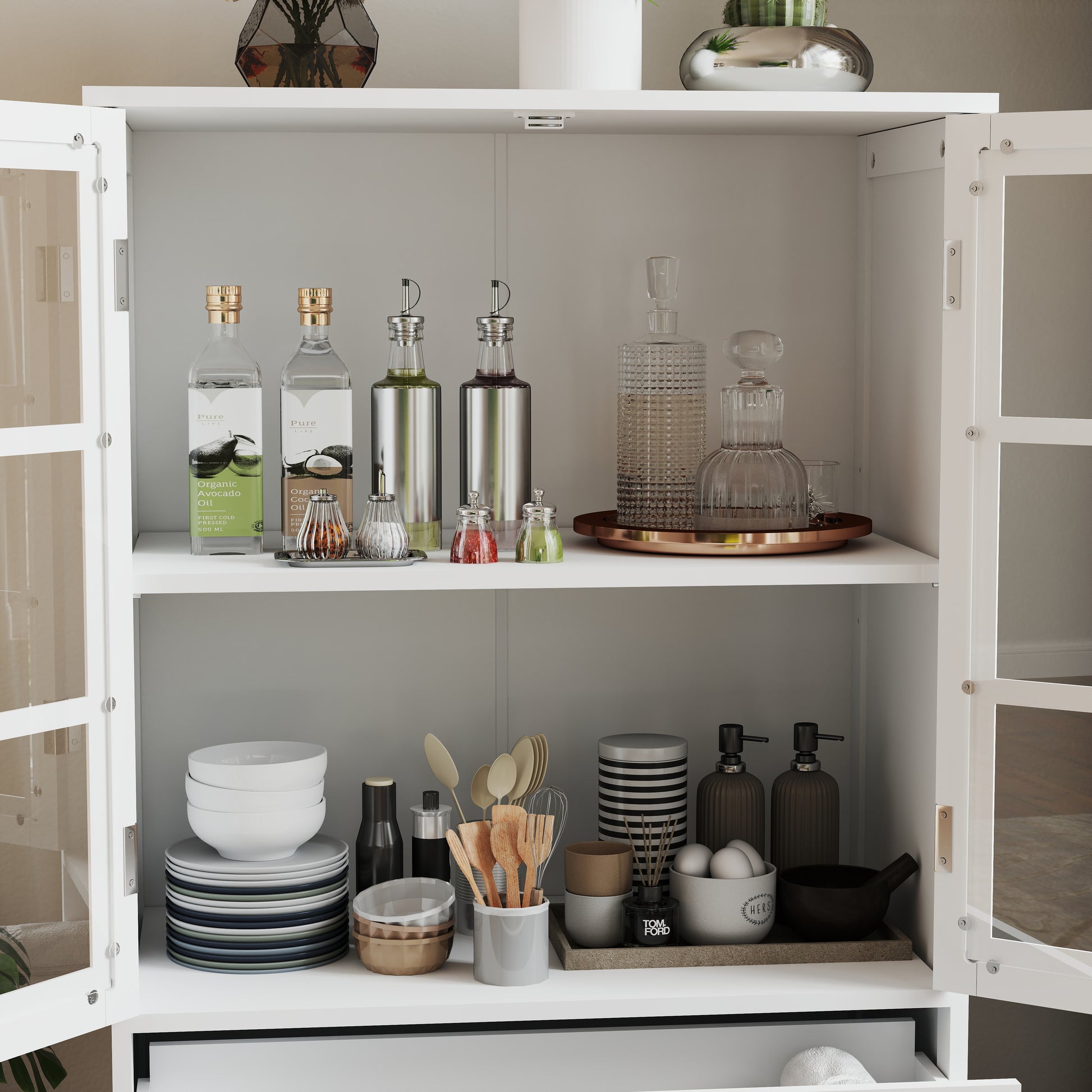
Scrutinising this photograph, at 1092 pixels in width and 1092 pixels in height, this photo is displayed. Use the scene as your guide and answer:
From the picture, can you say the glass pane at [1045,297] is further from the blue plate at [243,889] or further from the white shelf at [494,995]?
the blue plate at [243,889]

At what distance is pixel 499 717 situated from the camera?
1871 mm

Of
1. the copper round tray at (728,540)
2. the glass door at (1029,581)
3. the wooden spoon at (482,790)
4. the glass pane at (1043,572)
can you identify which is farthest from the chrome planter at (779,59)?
the wooden spoon at (482,790)

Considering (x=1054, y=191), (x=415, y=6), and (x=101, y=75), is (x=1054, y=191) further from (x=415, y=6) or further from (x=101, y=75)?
(x=101, y=75)

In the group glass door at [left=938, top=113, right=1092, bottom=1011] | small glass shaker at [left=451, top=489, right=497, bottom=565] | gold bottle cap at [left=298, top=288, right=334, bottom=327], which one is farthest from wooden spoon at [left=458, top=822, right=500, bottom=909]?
gold bottle cap at [left=298, top=288, right=334, bottom=327]

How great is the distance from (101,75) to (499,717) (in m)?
1.02

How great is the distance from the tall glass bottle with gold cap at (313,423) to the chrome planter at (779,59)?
0.52 metres

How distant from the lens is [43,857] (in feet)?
4.51

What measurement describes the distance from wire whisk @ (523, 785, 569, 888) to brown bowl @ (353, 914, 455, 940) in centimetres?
14

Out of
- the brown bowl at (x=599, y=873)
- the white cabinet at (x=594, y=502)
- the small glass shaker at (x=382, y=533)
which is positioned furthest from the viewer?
the brown bowl at (x=599, y=873)

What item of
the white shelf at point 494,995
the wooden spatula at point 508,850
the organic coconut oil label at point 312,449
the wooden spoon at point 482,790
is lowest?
the white shelf at point 494,995

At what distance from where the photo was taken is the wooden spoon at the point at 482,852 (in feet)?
5.16

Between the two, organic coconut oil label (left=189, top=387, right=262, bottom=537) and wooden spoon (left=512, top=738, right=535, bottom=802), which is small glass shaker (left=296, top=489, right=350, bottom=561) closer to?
organic coconut oil label (left=189, top=387, right=262, bottom=537)

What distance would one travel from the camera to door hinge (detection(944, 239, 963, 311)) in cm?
146

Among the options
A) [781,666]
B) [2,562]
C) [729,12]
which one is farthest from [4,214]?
[781,666]
